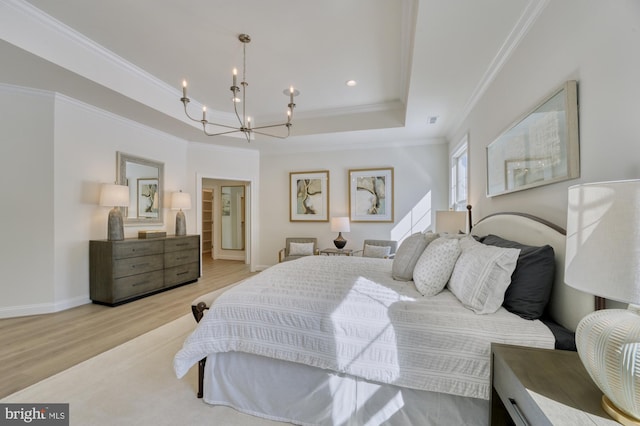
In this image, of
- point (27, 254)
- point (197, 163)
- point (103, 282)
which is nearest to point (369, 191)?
point (197, 163)

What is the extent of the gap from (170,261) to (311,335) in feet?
11.8

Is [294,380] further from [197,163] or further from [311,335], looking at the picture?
Answer: [197,163]

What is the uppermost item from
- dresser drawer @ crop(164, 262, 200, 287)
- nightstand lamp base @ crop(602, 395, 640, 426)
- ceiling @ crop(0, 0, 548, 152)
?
ceiling @ crop(0, 0, 548, 152)

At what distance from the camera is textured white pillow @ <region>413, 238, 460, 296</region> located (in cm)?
177

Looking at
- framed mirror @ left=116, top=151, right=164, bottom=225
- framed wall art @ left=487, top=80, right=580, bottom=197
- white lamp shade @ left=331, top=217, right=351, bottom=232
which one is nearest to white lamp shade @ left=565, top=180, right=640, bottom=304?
framed wall art @ left=487, top=80, right=580, bottom=197

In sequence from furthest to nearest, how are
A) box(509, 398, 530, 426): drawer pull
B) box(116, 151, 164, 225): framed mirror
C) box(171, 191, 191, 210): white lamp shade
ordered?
box(171, 191, 191, 210): white lamp shade < box(116, 151, 164, 225): framed mirror < box(509, 398, 530, 426): drawer pull

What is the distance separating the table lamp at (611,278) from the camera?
0.66m

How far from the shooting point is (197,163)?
519cm

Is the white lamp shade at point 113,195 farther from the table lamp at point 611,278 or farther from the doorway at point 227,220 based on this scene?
the table lamp at point 611,278

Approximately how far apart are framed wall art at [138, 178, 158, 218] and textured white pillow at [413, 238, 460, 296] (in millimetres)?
4304

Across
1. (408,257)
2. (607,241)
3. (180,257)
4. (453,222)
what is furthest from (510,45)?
(180,257)

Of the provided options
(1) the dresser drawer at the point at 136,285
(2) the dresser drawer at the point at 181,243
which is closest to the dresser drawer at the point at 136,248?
(2) the dresser drawer at the point at 181,243

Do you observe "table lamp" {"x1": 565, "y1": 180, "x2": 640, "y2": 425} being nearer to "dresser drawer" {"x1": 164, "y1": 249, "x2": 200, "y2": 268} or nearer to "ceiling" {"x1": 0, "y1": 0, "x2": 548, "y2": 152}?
"ceiling" {"x1": 0, "y1": 0, "x2": 548, "y2": 152}

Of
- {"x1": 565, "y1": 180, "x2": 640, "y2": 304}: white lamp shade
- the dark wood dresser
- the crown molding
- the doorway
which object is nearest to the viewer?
{"x1": 565, "y1": 180, "x2": 640, "y2": 304}: white lamp shade
